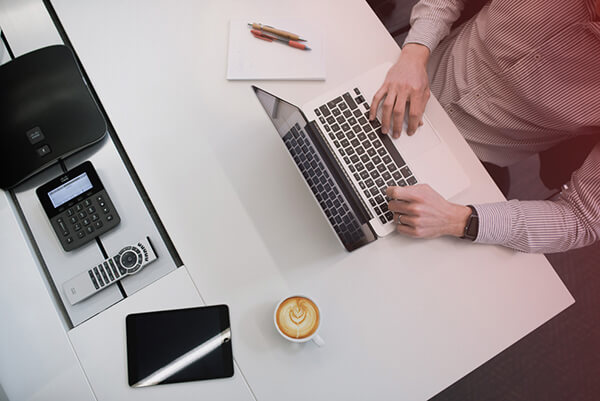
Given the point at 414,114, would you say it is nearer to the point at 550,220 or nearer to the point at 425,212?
the point at 425,212

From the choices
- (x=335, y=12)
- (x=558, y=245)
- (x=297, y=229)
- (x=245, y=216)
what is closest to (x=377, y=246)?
(x=297, y=229)

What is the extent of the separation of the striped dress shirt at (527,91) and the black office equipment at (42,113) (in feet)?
2.59

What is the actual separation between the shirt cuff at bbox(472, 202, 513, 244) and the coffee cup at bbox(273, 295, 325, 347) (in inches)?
14.6

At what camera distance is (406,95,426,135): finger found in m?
0.84

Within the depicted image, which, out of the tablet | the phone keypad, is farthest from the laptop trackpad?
the phone keypad

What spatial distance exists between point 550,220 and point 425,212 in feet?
1.01

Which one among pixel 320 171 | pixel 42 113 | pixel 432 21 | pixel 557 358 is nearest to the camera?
pixel 320 171

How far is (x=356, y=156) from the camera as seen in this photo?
0.82 metres

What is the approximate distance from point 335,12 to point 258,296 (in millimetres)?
693

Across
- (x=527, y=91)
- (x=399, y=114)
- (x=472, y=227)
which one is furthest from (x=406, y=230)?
(x=527, y=91)

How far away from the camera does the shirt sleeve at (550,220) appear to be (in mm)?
797

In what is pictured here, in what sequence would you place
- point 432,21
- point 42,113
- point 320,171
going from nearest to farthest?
point 320,171 → point 42,113 → point 432,21

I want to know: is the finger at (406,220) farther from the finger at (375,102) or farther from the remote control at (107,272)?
the remote control at (107,272)

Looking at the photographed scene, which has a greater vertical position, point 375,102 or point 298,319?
point 375,102
